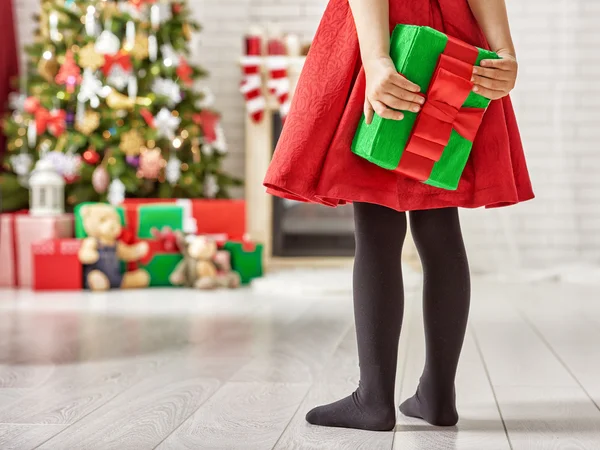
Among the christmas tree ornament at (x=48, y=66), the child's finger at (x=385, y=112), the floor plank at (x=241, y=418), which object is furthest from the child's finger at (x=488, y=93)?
the christmas tree ornament at (x=48, y=66)

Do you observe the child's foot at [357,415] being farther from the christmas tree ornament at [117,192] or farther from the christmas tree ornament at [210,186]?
the christmas tree ornament at [210,186]

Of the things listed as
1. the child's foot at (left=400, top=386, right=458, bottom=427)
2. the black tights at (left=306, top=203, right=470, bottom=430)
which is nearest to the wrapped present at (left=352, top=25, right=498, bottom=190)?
the black tights at (left=306, top=203, right=470, bottom=430)

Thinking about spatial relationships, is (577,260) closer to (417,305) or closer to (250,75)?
(417,305)

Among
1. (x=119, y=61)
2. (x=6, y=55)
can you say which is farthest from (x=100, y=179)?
(x=6, y=55)

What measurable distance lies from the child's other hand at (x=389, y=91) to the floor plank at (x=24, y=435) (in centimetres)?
64

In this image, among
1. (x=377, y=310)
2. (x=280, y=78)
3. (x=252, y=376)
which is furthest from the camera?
(x=280, y=78)

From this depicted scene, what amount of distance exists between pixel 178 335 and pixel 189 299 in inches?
31.8

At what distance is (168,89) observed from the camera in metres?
3.62

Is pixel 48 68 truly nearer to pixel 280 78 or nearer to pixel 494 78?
pixel 280 78

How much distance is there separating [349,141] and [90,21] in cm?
277

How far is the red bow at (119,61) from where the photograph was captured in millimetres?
3568

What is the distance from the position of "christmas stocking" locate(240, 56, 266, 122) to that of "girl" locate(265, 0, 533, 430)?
280 centimetres

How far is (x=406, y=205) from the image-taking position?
1.13m

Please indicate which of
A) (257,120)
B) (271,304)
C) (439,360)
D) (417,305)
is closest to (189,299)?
(271,304)
